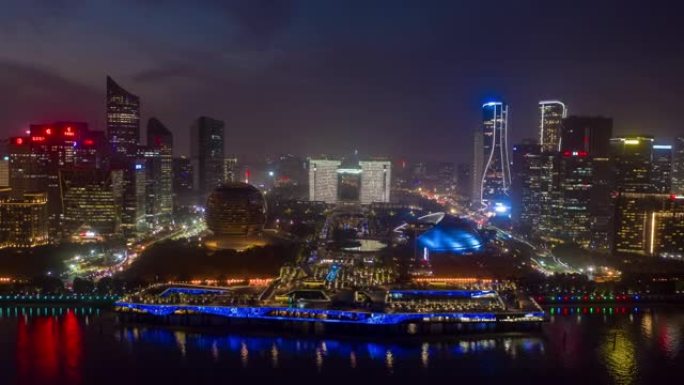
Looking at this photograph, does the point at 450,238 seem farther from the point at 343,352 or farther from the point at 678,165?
the point at 678,165

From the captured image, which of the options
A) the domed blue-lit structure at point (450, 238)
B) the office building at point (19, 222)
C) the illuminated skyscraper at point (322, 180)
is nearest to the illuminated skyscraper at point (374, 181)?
the illuminated skyscraper at point (322, 180)

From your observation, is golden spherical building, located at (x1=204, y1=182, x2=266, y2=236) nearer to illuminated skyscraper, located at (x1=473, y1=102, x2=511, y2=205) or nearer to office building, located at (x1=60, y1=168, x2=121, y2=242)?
office building, located at (x1=60, y1=168, x2=121, y2=242)

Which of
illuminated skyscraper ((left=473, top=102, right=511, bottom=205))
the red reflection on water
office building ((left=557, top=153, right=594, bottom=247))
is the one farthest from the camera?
illuminated skyscraper ((left=473, top=102, right=511, bottom=205))

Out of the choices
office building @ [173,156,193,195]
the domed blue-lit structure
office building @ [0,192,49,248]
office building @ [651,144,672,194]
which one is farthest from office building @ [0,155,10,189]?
office building @ [651,144,672,194]

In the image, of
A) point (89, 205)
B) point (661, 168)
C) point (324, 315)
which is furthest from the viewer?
point (661, 168)

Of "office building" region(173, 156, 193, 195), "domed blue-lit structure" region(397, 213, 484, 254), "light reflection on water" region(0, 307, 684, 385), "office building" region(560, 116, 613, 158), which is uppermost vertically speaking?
"office building" region(560, 116, 613, 158)

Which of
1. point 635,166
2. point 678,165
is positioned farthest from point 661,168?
point 678,165
